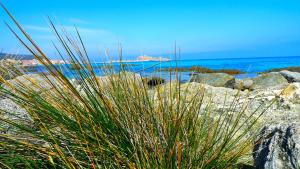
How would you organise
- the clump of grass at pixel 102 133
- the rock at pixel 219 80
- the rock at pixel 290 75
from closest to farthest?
the clump of grass at pixel 102 133 < the rock at pixel 290 75 < the rock at pixel 219 80

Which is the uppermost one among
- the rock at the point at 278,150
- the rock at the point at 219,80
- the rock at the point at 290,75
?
the rock at the point at 278,150

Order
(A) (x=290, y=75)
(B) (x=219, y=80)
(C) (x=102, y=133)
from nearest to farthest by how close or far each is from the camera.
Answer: (C) (x=102, y=133)
(A) (x=290, y=75)
(B) (x=219, y=80)

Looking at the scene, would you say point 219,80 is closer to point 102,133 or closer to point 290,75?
point 290,75

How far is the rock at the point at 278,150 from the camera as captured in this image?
6.14ft

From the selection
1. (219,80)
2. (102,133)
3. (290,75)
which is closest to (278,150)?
(102,133)

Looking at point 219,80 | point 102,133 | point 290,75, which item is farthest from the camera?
point 219,80

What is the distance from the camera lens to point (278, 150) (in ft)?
6.45

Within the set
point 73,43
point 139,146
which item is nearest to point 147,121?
point 139,146

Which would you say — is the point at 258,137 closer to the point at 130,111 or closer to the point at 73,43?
the point at 130,111

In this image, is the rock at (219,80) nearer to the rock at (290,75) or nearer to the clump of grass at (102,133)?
the rock at (290,75)

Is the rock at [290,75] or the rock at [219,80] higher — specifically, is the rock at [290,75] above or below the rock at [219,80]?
above

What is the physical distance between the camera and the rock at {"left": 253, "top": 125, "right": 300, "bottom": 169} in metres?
1.87

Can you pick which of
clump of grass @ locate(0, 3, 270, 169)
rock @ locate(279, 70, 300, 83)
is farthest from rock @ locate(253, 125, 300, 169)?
rock @ locate(279, 70, 300, 83)

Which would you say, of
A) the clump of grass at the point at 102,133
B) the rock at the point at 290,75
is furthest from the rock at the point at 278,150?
the rock at the point at 290,75
